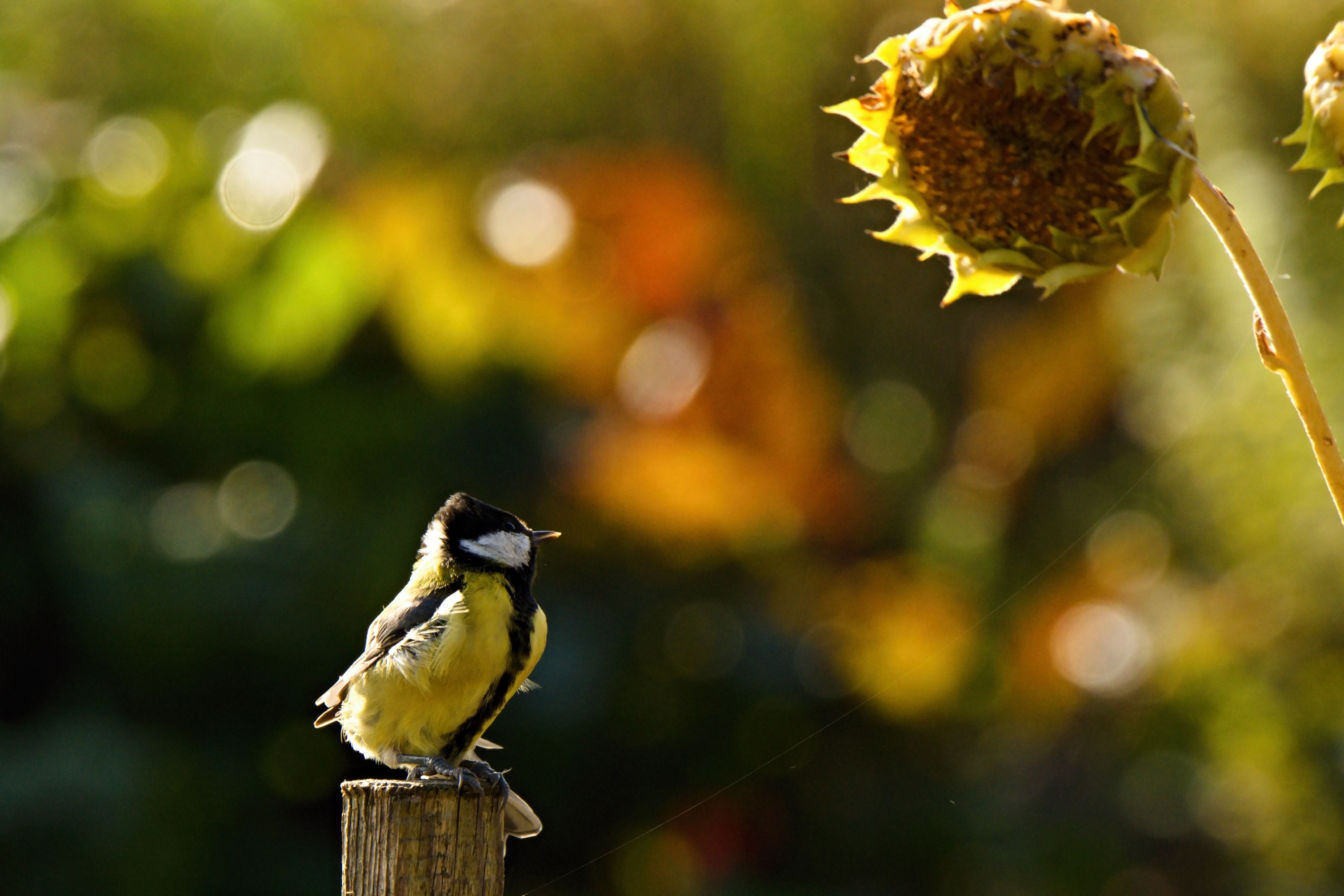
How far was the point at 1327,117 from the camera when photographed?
15.9 inches

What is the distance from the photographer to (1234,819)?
197cm

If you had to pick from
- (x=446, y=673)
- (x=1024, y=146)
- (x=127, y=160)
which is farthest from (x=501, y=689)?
(x=127, y=160)

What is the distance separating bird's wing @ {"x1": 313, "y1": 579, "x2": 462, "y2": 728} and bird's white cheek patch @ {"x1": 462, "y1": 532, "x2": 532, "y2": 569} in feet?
0.11

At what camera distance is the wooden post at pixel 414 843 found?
23.1 inches

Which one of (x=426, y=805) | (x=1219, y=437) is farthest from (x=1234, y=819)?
(x=426, y=805)

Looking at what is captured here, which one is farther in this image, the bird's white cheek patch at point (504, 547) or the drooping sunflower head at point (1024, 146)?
the bird's white cheek patch at point (504, 547)

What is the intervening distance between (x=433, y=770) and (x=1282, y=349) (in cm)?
57

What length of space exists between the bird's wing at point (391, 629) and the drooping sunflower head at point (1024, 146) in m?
0.47

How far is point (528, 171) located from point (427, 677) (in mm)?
1800

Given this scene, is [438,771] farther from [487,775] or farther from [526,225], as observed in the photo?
[526,225]

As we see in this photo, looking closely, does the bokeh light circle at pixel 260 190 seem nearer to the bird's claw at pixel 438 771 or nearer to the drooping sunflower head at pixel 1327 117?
the bird's claw at pixel 438 771

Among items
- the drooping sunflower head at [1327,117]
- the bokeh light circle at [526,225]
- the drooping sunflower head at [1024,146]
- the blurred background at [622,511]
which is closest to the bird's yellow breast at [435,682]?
the drooping sunflower head at [1024,146]

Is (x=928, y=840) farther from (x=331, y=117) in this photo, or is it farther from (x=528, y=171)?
(x=331, y=117)

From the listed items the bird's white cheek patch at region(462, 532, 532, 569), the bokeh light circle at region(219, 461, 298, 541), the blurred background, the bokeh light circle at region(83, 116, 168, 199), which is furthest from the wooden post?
the bokeh light circle at region(83, 116, 168, 199)
